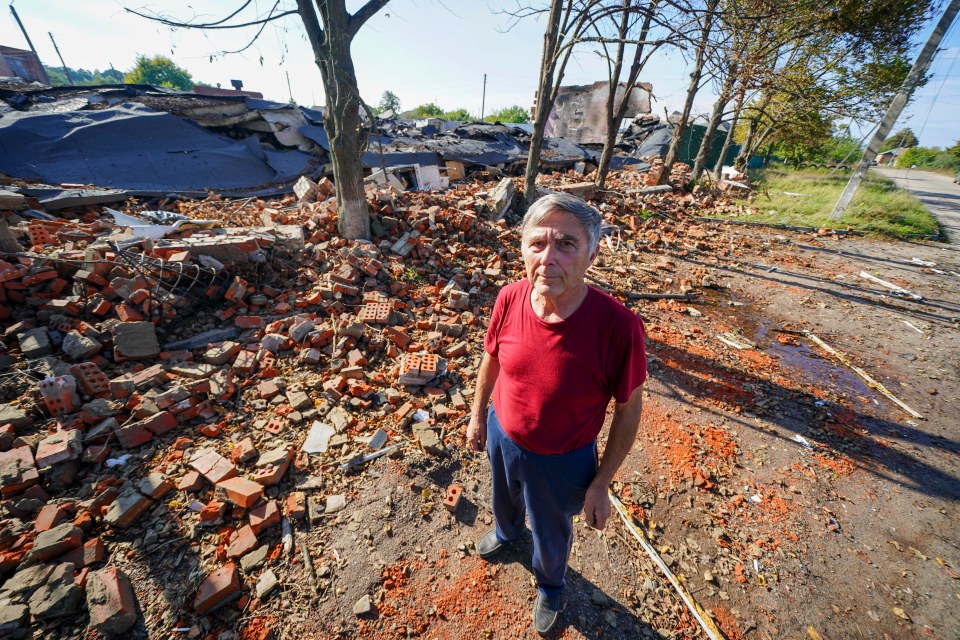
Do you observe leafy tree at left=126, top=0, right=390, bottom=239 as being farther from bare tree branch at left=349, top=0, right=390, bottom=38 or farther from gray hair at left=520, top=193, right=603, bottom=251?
gray hair at left=520, top=193, right=603, bottom=251

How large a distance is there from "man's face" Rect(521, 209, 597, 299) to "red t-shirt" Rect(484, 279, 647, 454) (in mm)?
124

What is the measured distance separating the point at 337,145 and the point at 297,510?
4.94 metres

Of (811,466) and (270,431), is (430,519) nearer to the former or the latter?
(270,431)

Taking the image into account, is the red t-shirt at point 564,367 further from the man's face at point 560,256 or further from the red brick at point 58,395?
the red brick at point 58,395

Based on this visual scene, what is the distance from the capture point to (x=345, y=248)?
543 cm

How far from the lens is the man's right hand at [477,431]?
219cm

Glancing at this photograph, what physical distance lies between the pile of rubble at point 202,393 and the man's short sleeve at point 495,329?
1.43 metres

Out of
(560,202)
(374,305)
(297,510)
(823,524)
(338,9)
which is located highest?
(338,9)

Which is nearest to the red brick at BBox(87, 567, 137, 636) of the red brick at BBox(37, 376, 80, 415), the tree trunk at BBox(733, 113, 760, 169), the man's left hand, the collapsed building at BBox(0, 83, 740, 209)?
the red brick at BBox(37, 376, 80, 415)

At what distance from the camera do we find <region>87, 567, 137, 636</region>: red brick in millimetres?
1910

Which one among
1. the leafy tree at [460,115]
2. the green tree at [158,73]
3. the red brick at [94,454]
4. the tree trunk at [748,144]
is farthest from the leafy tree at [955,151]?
the green tree at [158,73]

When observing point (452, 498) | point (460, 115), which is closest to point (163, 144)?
point (452, 498)

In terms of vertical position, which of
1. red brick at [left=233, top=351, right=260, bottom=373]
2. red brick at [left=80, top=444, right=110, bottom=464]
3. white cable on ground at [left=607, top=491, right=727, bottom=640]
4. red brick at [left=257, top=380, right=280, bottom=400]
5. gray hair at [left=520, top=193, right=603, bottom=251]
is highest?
gray hair at [left=520, top=193, right=603, bottom=251]

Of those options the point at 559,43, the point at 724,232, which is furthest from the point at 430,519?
the point at 724,232
